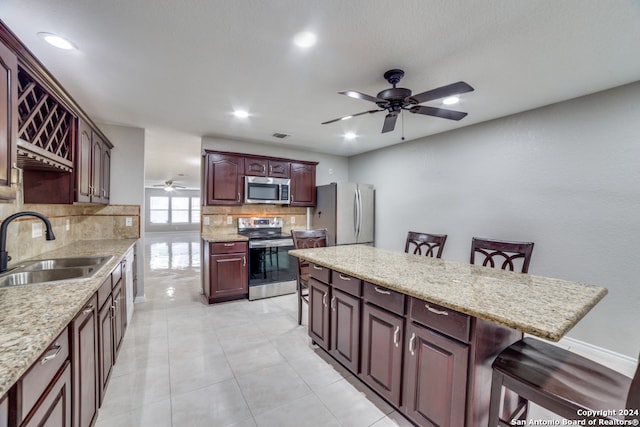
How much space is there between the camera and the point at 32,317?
1088 mm

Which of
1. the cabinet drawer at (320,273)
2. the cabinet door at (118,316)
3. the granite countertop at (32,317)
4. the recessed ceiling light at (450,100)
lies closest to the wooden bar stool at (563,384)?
the cabinet drawer at (320,273)

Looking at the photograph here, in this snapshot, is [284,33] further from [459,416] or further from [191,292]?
[191,292]

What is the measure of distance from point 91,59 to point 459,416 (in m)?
3.21

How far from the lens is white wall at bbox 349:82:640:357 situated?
7.85ft

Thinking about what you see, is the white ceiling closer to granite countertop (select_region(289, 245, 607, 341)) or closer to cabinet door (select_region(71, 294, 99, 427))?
granite countertop (select_region(289, 245, 607, 341))

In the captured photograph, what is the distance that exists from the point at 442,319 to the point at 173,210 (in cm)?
1433

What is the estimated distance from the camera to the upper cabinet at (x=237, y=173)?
397cm

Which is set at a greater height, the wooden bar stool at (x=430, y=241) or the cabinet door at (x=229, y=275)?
the wooden bar stool at (x=430, y=241)

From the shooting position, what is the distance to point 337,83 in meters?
2.39

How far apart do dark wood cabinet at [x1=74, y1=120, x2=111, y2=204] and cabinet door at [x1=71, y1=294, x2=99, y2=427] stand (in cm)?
136

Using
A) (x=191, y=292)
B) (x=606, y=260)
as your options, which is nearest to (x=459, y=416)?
(x=606, y=260)

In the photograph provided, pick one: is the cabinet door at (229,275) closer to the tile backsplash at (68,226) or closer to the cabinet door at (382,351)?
the tile backsplash at (68,226)

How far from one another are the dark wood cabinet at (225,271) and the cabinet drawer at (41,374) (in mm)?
2460

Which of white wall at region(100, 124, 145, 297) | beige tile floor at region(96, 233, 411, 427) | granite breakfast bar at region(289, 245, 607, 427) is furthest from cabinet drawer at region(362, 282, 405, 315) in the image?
white wall at region(100, 124, 145, 297)
